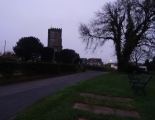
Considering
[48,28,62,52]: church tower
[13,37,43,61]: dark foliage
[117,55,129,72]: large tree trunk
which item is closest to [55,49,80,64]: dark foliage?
[13,37,43,61]: dark foliage

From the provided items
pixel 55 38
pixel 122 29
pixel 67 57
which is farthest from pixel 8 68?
pixel 55 38

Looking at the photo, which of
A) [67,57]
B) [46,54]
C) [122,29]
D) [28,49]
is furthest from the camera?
[67,57]

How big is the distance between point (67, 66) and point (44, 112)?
3537cm

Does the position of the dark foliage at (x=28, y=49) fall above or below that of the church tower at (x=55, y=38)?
below

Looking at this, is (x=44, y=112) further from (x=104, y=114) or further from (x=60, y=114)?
(x=104, y=114)

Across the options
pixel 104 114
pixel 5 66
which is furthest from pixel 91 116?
pixel 5 66

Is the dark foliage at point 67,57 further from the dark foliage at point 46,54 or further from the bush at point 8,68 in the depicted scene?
the bush at point 8,68

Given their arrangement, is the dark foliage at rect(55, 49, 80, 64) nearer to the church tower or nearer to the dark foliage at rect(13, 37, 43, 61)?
the dark foliage at rect(13, 37, 43, 61)

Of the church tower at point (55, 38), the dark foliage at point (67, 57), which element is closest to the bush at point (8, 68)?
the dark foliage at point (67, 57)

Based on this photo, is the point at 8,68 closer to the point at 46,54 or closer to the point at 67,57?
the point at 46,54

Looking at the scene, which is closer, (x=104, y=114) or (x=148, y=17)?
(x=104, y=114)

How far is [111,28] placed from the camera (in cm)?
4400

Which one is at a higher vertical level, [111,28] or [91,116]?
[111,28]

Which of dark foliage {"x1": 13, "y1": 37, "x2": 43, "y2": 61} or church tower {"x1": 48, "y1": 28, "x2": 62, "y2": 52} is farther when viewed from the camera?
church tower {"x1": 48, "y1": 28, "x2": 62, "y2": 52}
